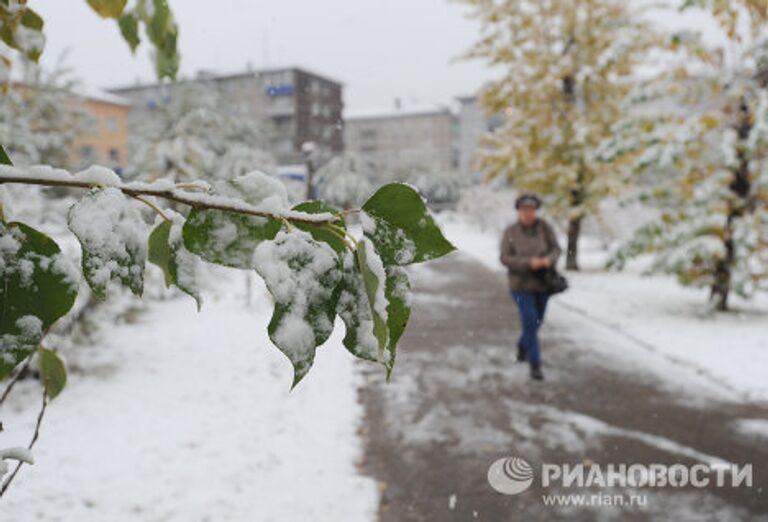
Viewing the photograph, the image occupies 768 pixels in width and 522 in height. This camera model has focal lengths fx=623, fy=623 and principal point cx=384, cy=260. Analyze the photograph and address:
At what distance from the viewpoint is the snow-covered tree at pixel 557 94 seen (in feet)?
49.7

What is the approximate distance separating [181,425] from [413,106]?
274 ft

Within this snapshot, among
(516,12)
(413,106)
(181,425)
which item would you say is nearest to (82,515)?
(181,425)

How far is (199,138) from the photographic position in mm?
23734

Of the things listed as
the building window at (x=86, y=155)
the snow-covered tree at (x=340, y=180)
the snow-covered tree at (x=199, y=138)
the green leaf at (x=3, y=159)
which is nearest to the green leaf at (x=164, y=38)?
the green leaf at (x=3, y=159)

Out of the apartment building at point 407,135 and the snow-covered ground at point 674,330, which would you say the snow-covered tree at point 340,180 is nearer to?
the snow-covered ground at point 674,330

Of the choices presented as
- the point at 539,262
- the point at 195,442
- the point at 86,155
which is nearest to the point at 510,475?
the point at 195,442

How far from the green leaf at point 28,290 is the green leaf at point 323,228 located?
222mm

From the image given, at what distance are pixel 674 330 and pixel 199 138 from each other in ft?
64.6

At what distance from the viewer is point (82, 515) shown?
3.29 meters

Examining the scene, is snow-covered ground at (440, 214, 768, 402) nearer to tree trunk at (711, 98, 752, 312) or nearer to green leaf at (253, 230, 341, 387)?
tree trunk at (711, 98, 752, 312)

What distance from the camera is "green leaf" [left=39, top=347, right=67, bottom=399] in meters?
1.16

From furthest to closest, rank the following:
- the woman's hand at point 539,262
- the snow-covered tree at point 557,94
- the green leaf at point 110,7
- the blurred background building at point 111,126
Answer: the blurred background building at point 111,126
the snow-covered tree at point 557,94
the woman's hand at point 539,262
the green leaf at point 110,7

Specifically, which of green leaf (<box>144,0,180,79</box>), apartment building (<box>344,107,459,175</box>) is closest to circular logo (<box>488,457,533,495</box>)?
green leaf (<box>144,0,180,79</box>)

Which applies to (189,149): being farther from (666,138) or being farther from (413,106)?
(413,106)
